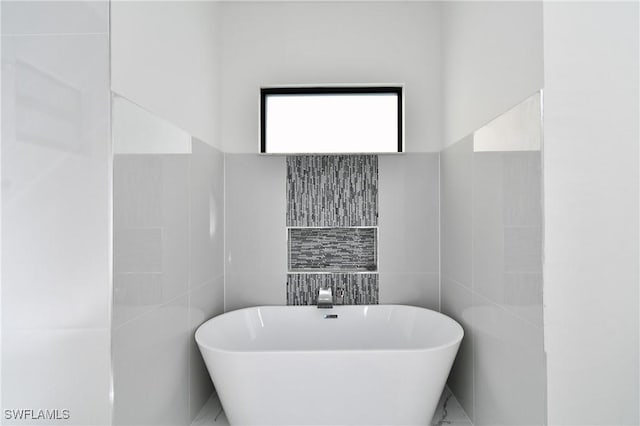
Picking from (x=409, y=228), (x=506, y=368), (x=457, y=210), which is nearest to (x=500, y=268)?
(x=506, y=368)

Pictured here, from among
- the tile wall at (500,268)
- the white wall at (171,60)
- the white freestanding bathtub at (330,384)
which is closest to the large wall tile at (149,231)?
the white wall at (171,60)

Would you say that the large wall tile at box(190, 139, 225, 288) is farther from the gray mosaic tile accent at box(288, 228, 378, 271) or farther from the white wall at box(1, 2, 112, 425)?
the white wall at box(1, 2, 112, 425)

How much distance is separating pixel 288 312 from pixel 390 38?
185 centimetres

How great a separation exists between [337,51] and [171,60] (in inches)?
45.3

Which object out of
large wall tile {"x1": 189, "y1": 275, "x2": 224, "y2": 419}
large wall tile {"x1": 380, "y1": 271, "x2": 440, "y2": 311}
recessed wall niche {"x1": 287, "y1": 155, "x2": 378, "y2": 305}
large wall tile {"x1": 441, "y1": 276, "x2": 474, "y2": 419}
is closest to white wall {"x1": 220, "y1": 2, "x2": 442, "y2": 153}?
recessed wall niche {"x1": 287, "y1": 155, "x2": 378, "y2": 305}

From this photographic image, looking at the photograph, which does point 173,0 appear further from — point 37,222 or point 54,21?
point 37,222

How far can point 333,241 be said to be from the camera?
101 inches

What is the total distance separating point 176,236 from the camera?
1.77 m

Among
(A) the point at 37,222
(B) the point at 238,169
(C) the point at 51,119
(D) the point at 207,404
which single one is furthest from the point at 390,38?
(D) the point at 207,404

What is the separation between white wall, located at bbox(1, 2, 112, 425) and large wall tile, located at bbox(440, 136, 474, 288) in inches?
63.2

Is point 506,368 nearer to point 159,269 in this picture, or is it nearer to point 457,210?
point 457,210

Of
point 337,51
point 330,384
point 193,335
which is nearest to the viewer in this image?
point 330,384

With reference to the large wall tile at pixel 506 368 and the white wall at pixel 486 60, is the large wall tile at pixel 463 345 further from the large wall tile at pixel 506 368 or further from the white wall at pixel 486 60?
the white wall at pixel 486 60

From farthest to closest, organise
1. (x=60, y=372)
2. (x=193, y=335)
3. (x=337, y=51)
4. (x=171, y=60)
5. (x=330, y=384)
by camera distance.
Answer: (x=337, y=51)
(x=193, y=335)
(x=171, y=60)
(x=330, y=384)
(x=60, y=372)
